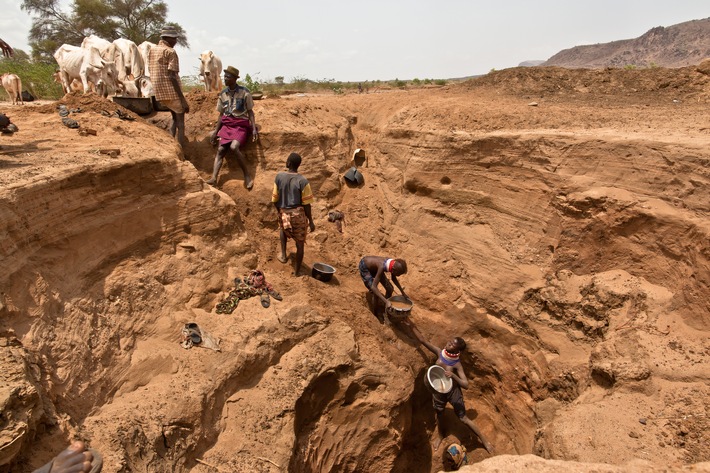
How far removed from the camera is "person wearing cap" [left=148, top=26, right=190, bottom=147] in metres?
5.50

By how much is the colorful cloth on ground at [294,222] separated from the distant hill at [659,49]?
36.2m

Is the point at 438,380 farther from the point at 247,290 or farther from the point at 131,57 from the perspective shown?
the point at 131,57

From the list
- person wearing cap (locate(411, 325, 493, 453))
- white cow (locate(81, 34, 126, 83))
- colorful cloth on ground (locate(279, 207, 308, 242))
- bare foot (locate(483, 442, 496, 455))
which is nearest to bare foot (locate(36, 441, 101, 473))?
colorful cloth on ground (locate(279, 207, 308, 242))

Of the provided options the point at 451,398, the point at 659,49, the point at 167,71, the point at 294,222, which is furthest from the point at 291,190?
the point at 659,49

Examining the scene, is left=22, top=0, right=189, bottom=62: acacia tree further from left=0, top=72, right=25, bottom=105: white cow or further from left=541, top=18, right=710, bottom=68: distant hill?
left=541, top=18, right=710, bottom=68: distant hill

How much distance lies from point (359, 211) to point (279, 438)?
4.07 metres

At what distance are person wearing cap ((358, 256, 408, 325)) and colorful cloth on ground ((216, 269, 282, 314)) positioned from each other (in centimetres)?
126

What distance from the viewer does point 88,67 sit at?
27.7ft

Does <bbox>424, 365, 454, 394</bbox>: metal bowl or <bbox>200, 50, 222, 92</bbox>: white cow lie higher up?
<bbox>200, 50, 222, 92</bbox>: white cow

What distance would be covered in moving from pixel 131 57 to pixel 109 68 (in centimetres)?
70

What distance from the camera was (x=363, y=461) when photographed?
4.95m

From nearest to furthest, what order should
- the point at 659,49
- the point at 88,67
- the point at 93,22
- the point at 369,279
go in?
the point at 369,279 < the point at 88,67 < the point at 93,22 < the point at 659,49

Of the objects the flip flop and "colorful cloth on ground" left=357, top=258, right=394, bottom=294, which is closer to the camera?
the flip flop

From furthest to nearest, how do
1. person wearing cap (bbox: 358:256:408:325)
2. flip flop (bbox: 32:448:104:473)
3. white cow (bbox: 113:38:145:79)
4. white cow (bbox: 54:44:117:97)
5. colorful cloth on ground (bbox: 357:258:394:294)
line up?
white cow (bbox: 113:38:145:79), white cow (bbox: 54:44:117:97), colorful cloth on ground (bbox: 357:258:394:294), person wearing cap (bbox: 358:256:408:325), flip flop (bbox: 32:448:104:473)
